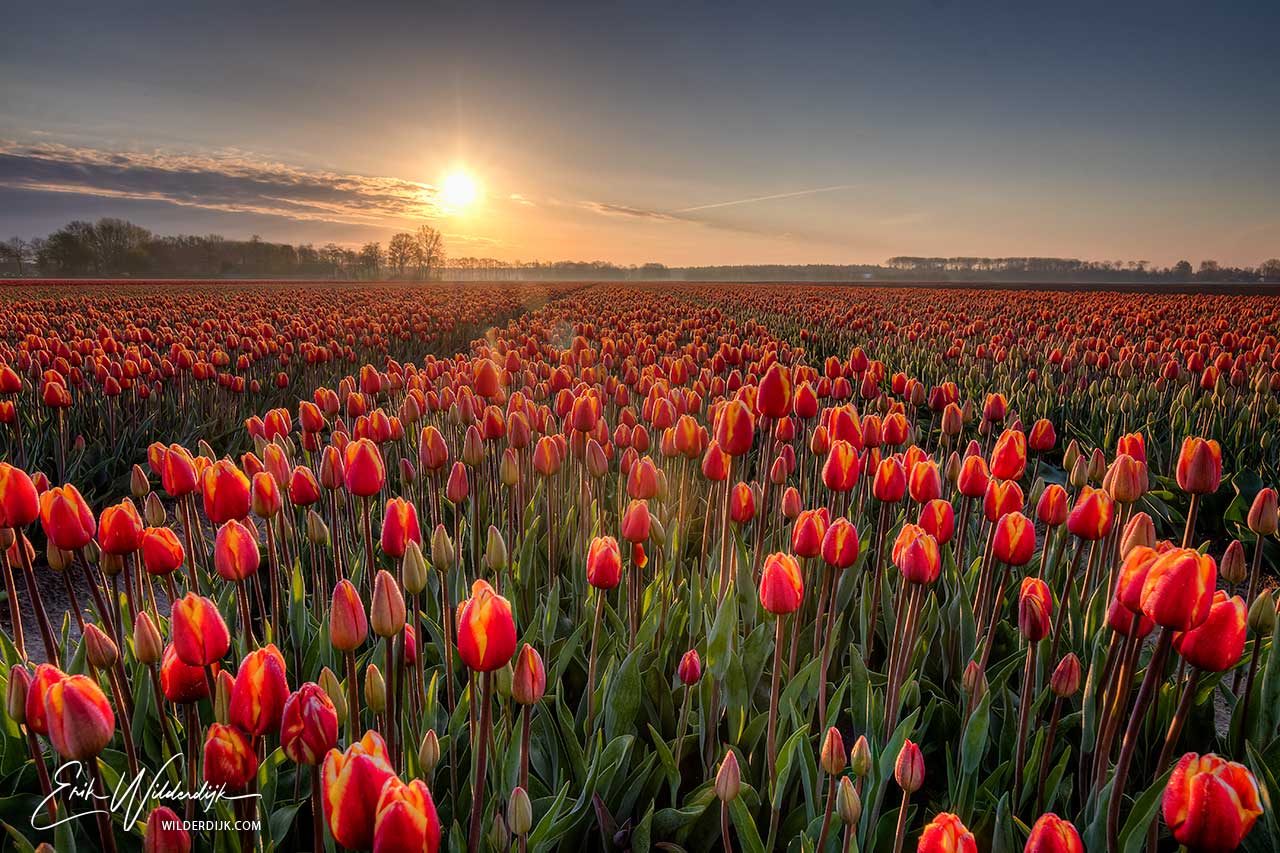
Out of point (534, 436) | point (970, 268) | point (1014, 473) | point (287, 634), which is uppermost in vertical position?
point (970, 268)

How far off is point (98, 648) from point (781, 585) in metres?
1.83

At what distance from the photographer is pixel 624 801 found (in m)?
2.20

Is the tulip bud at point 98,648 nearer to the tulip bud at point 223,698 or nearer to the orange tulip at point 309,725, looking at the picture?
the tulip bud at point 223,698

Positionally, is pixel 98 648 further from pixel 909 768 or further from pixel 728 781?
pixel 909 768

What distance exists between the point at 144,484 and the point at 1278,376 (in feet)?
34.3

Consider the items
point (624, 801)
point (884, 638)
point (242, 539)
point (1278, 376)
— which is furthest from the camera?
point (1278, 376)

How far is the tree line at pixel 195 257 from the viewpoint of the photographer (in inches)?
4245

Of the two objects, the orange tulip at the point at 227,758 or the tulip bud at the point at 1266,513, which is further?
the tulip bud at the point at 1266,513

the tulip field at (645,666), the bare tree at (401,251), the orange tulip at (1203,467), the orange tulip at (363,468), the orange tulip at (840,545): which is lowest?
the tulip field at (645,666)

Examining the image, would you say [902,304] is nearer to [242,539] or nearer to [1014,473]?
[1014,473]

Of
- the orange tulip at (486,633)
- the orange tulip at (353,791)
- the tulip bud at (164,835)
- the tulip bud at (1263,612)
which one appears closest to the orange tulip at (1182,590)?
the tulip bud at (1263,612)

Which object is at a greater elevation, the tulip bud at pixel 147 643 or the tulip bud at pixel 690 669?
the tulip bud at pixel 147 643

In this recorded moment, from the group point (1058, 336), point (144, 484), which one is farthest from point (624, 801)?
point (1058, 336)

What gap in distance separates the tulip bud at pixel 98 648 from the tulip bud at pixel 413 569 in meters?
0.75
